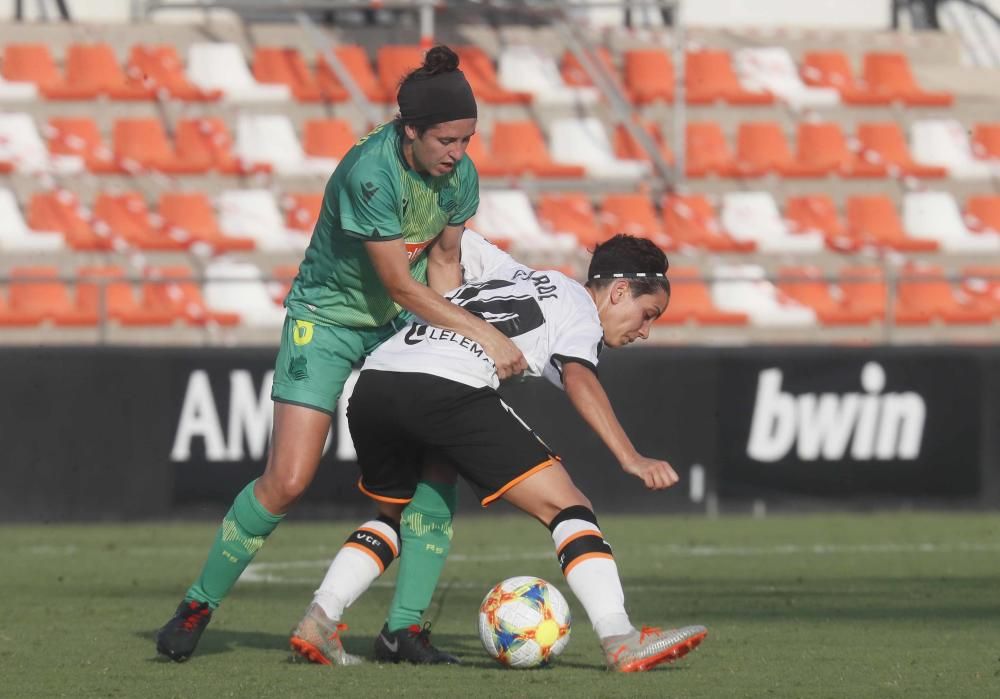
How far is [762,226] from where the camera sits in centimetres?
1816

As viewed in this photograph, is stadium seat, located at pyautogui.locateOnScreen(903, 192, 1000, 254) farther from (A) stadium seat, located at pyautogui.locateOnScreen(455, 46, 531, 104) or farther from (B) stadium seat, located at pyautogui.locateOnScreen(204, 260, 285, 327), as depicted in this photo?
(B) stadium seat, located at pyautogui.locateOnScreen(204, 260, 285, 327)

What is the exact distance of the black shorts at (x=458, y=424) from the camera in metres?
6.34

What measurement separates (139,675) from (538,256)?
33.5ft

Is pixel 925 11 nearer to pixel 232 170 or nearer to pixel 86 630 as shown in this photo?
pixel 232 170

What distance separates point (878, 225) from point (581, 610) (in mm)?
10739

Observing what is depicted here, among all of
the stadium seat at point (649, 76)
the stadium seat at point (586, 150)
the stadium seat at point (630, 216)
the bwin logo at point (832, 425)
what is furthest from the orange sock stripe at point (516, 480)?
the stadium seat at point (649, 76)

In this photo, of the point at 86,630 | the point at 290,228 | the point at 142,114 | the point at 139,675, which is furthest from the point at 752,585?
the point at 142,114

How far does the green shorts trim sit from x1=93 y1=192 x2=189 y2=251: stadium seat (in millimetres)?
10100

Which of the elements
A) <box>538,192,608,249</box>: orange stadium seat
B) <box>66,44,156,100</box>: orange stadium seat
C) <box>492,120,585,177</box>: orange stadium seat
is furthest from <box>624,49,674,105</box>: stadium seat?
<box>66,44,156,100</box>: orange stadium seat

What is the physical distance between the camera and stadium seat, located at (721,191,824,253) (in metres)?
18.0

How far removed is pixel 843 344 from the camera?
14.0m

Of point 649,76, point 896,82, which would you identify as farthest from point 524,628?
point 896,82

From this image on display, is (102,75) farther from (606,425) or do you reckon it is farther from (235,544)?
(606,425)

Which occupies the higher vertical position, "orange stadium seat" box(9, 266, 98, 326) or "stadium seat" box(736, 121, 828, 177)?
"orange stadium seat" box(9, 266, 98, 326)
